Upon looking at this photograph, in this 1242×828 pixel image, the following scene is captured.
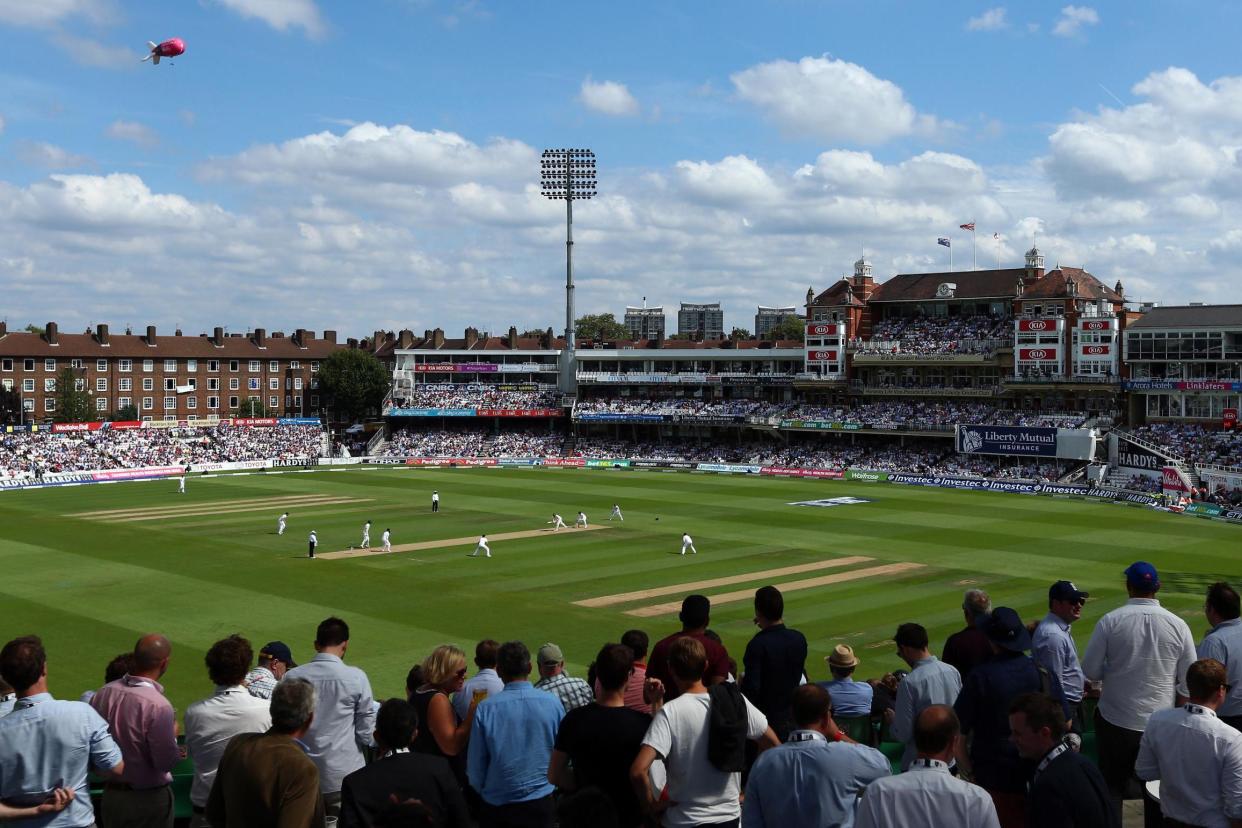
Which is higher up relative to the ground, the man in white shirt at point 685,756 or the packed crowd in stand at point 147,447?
the man in white shirt at point 685,756

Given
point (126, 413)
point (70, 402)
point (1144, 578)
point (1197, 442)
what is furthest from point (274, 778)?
point (126, 413)

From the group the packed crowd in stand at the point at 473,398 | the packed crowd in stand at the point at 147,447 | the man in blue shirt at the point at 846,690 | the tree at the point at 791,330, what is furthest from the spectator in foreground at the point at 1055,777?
the tree at the point at 791,330

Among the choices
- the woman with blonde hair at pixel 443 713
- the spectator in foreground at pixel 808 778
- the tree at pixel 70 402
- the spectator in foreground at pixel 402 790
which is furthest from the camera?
the tree at pixel 70 402

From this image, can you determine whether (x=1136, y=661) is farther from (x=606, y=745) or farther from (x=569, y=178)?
(x=569, y=178)

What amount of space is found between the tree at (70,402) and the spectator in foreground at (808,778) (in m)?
83.4

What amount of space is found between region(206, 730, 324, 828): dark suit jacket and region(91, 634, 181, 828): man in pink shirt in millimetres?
1323

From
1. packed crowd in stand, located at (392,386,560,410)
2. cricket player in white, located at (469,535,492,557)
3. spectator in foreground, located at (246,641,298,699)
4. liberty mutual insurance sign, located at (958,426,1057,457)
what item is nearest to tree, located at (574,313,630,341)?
packed crowd in stand, located at (392,386,560,410)

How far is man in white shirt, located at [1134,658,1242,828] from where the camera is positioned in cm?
527

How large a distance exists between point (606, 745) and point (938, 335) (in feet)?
224

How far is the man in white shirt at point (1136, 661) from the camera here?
280 inches

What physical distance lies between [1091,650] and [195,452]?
67.9 meters

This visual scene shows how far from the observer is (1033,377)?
62750mm

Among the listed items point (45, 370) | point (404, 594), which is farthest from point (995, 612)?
point (45, 370)

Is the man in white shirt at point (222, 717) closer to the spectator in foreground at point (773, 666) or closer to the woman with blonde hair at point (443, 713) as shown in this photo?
the woman with blonde hair at point (443, 713)
